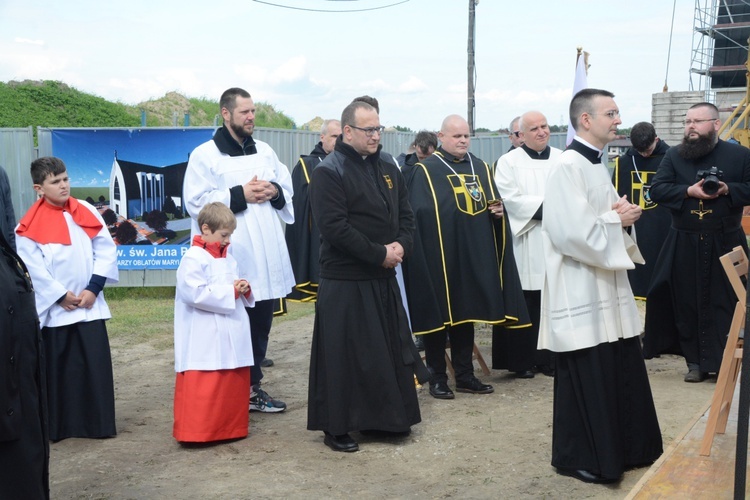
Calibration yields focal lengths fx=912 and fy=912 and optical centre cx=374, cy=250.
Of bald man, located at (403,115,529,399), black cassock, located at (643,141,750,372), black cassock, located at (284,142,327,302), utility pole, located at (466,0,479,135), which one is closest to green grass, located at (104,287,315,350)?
black cassock, located at (284,142,327,302)

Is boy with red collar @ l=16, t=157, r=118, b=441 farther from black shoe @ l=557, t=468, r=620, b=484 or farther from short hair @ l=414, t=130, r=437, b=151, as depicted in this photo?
short hair @ l=414, t=130, r=437, b=151

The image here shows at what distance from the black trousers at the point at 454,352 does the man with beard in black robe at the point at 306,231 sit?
68.0 inches

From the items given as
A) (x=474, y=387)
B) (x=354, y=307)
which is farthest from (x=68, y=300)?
(x=474, y=387)

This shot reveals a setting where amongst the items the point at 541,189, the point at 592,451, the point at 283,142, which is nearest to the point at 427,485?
the point at 592,451

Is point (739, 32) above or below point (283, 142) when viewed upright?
above

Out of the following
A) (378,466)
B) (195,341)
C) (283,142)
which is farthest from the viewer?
(283,142)

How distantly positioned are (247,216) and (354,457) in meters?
1.99

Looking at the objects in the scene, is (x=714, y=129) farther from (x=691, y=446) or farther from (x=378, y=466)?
(x=378, y=466)

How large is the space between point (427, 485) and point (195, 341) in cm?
187

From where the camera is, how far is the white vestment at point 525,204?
313 inches

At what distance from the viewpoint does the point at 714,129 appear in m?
7.75

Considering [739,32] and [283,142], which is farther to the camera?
[739,32]

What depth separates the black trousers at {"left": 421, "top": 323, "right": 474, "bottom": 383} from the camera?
744 centimetres

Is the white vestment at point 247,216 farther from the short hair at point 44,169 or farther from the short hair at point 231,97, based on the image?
the short hair at point 44,169
